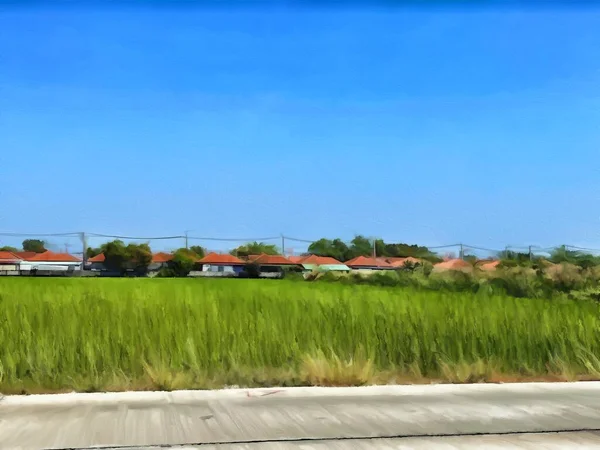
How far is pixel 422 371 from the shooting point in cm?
642

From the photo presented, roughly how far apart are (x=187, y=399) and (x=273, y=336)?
2542 mm

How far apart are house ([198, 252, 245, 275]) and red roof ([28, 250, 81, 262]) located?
2169 cm

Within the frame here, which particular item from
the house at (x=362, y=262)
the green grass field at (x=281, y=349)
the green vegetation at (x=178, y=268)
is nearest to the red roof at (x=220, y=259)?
the house at (x=362, y=262)

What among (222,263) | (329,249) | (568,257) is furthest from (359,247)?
(568,257)

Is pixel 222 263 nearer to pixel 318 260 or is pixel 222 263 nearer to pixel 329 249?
pixel 318 260

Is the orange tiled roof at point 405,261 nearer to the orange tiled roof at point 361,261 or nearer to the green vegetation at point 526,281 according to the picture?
the orange tiled roof at point 361,261

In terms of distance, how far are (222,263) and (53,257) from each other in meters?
27.1

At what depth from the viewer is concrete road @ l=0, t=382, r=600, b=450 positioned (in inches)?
143

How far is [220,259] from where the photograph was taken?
352 feet

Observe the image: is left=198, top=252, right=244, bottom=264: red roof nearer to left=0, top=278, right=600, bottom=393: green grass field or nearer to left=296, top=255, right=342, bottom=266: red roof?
left=296, top=255, right=342, bottom=266: red roof

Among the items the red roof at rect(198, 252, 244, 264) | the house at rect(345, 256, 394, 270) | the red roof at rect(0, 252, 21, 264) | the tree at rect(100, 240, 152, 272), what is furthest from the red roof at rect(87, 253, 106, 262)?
the house at rect(345, 256, 394, 270)

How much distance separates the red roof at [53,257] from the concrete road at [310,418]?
339 ft

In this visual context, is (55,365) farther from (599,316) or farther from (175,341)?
(599,316)

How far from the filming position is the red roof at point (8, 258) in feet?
289
